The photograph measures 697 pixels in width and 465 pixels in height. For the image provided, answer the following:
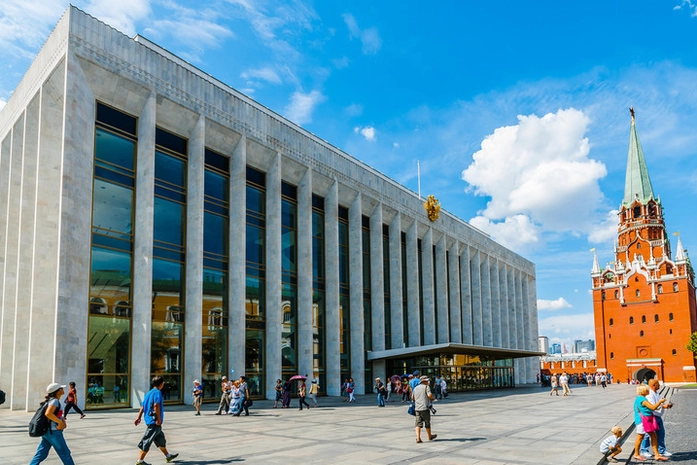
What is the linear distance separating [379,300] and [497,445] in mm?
29364

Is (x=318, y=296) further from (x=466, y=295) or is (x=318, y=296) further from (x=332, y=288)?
(x=466, y=295)

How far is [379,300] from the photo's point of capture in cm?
4322

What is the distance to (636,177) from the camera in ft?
357

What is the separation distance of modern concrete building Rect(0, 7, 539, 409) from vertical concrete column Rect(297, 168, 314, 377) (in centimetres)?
9

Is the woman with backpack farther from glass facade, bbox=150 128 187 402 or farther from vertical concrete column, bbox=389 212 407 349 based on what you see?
vertical concrete column, bbox=389 212 407 349

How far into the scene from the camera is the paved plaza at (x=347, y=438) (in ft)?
39.4

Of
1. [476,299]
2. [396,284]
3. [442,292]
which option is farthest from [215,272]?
[476,299]

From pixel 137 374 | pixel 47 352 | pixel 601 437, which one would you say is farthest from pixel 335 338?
pixel 601 437

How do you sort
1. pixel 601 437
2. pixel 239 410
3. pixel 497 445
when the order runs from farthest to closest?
pixel 239 410 → pixel 601 437 → pixel 497 445

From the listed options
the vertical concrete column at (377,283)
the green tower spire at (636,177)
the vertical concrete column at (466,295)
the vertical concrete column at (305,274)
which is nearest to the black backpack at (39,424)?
the vertical concrete column at (305,274)

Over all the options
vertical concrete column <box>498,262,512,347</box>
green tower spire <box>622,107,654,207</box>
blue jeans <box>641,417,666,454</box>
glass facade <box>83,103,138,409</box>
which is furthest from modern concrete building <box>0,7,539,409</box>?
green tower spire <box>622,107,654,207</box>

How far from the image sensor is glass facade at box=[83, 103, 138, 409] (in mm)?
24547

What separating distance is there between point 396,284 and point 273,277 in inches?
590

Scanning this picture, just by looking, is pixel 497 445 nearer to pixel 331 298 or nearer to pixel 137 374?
pixel 137 374
